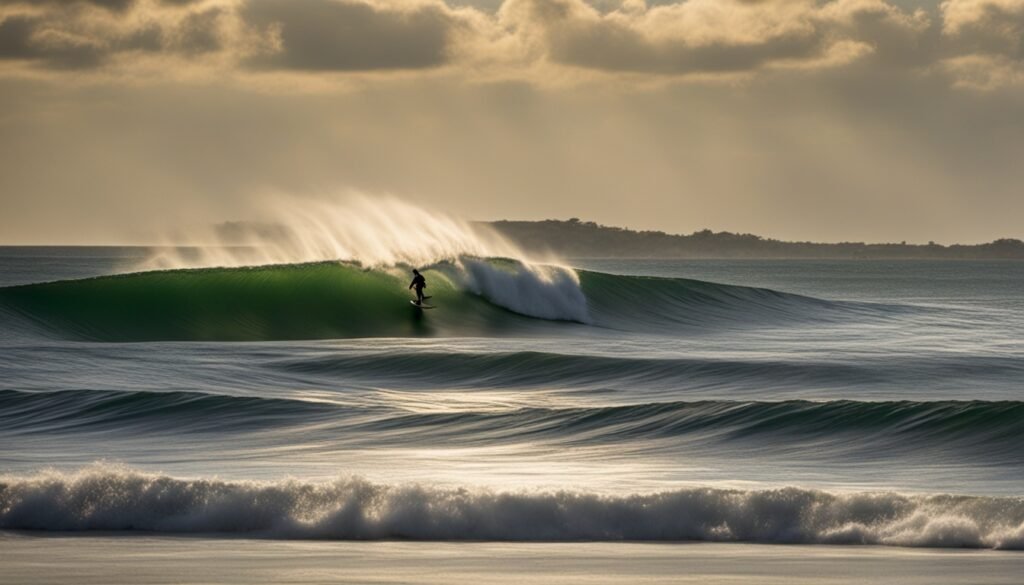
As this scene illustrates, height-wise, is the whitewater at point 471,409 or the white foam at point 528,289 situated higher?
the white foam at point 528,289

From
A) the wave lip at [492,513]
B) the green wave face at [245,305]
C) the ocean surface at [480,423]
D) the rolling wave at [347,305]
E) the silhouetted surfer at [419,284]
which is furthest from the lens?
the silhouetted surfer at [419,284]

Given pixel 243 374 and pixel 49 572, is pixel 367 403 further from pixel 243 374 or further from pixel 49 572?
pixel 49 572

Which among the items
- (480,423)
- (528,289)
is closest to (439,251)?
(528,289)

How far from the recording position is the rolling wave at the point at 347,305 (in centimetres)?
3053

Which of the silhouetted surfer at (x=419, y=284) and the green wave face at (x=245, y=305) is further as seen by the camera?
the silhouetted surfer at (x=419, y=284)

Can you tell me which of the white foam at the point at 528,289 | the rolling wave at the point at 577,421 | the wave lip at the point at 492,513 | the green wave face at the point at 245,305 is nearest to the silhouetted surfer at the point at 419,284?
the green wave face at the point at 245,305

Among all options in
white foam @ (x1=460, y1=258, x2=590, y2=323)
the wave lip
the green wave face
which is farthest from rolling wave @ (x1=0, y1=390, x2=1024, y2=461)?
white foam @ (x1=460, y1=258, x2=590, y2=323)

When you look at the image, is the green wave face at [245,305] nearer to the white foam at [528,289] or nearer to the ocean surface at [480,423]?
the ocean surface at [480,423]

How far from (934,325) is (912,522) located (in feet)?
81.2

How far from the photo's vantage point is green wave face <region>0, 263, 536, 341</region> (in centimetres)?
3022

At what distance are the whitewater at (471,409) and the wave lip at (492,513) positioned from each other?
0.02 m

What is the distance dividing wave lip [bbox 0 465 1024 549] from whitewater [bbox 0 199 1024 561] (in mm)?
19

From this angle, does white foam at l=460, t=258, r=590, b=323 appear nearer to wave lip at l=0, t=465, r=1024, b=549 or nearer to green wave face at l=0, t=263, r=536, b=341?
green wave face at l=0, t=263, r=536, b=341

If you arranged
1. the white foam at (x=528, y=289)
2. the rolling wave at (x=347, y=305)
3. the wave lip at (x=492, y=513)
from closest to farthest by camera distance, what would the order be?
the wave lip at (x=492, y=513) → the rolling wave at (x=347, y=305) → the white foam at (x=528, y=289)
